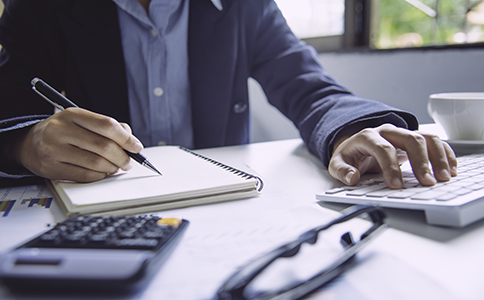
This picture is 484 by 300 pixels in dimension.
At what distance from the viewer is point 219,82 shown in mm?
936

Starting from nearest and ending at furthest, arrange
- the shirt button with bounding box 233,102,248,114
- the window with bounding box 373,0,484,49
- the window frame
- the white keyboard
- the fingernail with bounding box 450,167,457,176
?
the white keyboard, the fingernail with bounding box 450,167,457,176, the shirt button with bounding box 233,102,248,114, the window with bounding box 373,0,484,49, the window frame

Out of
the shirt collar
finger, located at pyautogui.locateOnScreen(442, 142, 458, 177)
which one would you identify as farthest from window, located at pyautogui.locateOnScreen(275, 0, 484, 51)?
finger, located at pyautogui.locateOnScreen(442, 142, 458, 177)

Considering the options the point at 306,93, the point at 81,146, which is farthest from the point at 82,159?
the point at 306,93

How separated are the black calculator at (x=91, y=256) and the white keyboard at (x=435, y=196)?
0.21m

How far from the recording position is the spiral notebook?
0.40 meters

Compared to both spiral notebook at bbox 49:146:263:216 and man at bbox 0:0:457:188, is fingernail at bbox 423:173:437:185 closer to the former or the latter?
man at bbox 0:0:457:188

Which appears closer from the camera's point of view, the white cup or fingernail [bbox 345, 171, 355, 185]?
fingernail [bbox 345, 171, 355, 185]

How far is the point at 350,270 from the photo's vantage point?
0.92 feet

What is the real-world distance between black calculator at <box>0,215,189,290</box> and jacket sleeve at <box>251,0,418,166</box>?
15.2 inches

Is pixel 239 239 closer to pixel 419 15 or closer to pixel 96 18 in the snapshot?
pixel 96 18

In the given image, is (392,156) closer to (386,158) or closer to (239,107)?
(386,158)

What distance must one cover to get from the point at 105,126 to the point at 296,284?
0.33 meters

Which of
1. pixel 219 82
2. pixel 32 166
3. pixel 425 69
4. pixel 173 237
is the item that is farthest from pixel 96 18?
pixel 425 69

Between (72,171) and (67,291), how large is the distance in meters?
0.27
